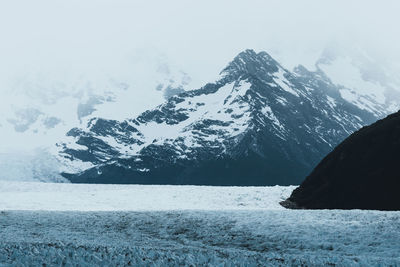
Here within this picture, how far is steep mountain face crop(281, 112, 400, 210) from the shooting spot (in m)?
49.4

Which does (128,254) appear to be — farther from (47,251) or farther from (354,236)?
(354,236)

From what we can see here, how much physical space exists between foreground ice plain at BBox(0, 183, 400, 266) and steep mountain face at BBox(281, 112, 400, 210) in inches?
610

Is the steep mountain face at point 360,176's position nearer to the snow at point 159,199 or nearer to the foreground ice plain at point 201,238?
the snow at point 159,199

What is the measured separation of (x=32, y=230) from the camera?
3081 centimetres

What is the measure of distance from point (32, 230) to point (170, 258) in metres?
15.0

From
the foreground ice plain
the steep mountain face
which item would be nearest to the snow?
the steep mountain face

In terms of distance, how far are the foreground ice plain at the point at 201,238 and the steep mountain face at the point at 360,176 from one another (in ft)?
50.8

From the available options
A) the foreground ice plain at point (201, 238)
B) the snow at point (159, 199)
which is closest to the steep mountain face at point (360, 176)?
the snow at point (159, 199)

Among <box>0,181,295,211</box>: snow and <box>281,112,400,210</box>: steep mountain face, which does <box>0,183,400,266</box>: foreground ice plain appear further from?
<box>281,112,400,210</box>: steep mountain face

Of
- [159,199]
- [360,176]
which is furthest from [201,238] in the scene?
[159,199]

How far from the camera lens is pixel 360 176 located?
2096 inches

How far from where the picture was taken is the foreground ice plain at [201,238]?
19.1m

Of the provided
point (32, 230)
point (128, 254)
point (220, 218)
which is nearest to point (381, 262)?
point (128, 254)

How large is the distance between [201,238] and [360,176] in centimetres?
2883
